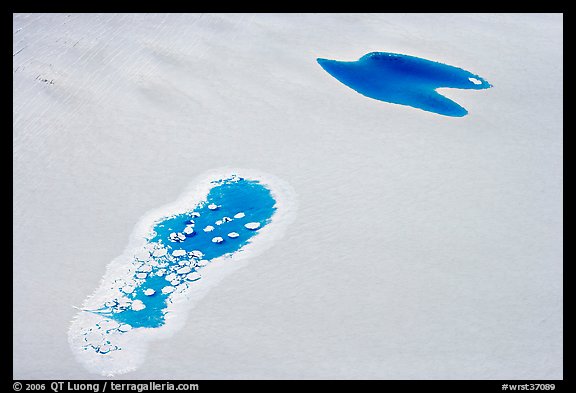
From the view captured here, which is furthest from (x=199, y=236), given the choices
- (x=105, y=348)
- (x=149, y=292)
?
(x=105, y=348)

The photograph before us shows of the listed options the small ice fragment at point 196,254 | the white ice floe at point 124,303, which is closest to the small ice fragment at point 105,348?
the white ice floe at point 124,303

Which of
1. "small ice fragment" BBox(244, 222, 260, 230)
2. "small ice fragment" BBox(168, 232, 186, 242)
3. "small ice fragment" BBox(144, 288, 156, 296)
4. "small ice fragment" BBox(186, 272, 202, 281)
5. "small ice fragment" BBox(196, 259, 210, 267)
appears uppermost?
"small ice fragment" BBox(244, 222, 260, 230)

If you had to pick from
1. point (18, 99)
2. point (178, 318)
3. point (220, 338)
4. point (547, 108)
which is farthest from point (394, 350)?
point (18, 99)

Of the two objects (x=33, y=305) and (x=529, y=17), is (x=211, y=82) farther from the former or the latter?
(x=529, y=17)

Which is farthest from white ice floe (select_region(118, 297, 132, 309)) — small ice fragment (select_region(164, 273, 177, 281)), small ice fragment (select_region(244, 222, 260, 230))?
small ice fragment (select_region(244, 222, 260, 230))

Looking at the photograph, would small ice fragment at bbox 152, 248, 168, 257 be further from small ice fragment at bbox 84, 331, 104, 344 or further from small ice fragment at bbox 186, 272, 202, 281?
small ice fragment at bbox 84, 331, 104, 344

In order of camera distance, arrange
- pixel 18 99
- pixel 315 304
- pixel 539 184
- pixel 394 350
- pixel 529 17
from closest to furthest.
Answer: pixel 394 350 < pixel 315 304 < pixel 539 184 < pixel 18 99 < pixel 529 17

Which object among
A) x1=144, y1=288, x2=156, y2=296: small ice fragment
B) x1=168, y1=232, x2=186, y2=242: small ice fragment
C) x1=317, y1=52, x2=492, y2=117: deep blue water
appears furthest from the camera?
x1=317, y1=52, x2=492, y2=117: deep blue water
